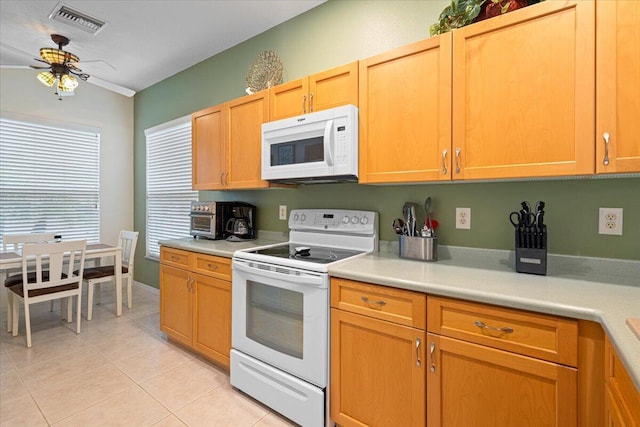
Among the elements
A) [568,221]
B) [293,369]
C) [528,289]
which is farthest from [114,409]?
[568,221]

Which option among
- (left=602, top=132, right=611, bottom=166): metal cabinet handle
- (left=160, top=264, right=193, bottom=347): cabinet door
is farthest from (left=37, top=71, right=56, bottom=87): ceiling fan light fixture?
(left=602, top=132, right=611, bottom=166): metal cabinet handle

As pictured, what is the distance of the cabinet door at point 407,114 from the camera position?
155 cm

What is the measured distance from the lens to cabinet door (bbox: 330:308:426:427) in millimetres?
1354

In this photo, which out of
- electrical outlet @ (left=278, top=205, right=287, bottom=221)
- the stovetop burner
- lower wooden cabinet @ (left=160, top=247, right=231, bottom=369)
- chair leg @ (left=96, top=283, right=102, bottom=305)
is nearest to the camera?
the stovetop burner

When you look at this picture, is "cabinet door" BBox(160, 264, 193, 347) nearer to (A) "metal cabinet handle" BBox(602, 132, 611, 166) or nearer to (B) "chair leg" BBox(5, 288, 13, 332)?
(B) "chair leg" BBox(5, 288, 13, 332)

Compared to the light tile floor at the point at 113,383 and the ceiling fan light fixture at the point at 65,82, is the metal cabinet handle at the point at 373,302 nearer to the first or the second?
the light tile floor at the point at 113,383

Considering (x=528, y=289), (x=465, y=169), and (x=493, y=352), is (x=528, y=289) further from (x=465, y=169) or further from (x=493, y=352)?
(x=465, y=169)

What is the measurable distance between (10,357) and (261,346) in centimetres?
217

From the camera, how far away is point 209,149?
276 centimetres

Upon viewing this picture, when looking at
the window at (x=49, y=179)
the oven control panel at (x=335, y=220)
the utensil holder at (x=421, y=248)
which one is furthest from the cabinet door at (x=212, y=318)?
the window at (x=49, y=179)

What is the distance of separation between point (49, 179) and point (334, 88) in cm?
394

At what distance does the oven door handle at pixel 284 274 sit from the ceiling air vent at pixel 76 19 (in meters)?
2.56

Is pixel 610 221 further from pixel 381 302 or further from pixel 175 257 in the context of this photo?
pixel 175 257

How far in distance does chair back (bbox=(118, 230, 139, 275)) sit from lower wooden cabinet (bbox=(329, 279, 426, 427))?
299 cm
